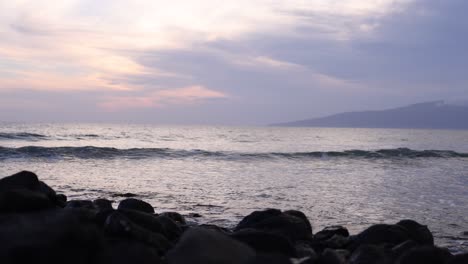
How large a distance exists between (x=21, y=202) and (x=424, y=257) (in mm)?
3879

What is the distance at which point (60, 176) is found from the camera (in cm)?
1827

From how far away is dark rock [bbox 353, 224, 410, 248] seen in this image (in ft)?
22.2

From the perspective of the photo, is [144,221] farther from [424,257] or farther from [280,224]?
[424,257]

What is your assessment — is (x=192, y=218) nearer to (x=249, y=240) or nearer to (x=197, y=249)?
(x=249, y=240)

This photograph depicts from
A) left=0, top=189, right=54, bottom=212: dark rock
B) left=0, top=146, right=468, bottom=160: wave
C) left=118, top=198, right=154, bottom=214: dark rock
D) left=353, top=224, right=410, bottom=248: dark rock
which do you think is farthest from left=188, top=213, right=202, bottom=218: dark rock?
left=0, top=146, right=468, bottom=160: wave

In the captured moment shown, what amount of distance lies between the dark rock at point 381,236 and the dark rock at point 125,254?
11.7 ft

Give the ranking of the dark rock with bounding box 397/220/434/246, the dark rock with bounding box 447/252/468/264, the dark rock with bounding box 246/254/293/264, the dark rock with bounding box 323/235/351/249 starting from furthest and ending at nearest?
the dark rock with bounding box 397/220/434/246 < the dark rock with bounding box 323/235/351/249 < the dark rock with bounding box 447/252/468/264 < the dark rock with bounding box 246/254/293/264

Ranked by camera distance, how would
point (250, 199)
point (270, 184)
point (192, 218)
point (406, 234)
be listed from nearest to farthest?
1. point (406, 234)
2. point (192, 218)
3. point (250, 199)
4. point (270, 184)

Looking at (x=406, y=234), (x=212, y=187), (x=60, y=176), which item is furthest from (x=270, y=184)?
(x=406, y=234)

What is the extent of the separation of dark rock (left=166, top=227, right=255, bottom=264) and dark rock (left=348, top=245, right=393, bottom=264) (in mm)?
Answer: 1620

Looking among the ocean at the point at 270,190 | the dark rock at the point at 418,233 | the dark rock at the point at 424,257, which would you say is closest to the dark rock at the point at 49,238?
the dark rock at the point at 424,257

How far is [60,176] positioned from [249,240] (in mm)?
14532

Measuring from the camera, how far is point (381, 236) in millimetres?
6801

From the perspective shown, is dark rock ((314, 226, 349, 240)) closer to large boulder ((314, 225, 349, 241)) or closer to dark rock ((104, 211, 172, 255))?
large boulder ((314, 225, 349, 241))
